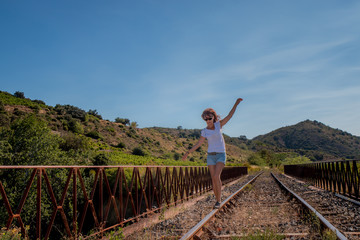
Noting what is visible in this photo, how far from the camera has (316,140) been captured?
13538 centimetres

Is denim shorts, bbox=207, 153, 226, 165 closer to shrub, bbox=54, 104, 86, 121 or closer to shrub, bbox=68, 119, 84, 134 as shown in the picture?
shrub, bbox=68, 119, 84, 134

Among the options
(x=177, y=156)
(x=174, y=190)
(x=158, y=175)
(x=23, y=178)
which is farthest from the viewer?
(x=177, y=156)

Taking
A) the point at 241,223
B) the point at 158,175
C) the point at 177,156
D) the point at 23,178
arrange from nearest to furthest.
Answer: the point at 241,223 → the point at 158,175 → the point at 23,178 → the point at 177,156

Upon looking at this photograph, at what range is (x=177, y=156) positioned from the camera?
235ft

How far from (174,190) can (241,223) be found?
4.59 m

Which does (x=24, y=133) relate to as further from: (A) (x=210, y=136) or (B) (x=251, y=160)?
(B) (x=251, y=160)

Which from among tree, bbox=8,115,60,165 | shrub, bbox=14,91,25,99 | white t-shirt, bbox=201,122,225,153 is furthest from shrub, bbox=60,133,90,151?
shrub, bbox=14,91,25,99

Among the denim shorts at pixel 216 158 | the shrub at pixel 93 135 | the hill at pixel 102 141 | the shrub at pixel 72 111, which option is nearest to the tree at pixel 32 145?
the hill at pixel 102 141

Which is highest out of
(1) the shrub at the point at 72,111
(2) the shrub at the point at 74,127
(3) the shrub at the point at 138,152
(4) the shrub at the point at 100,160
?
(1) the shrub at the point at 72,111

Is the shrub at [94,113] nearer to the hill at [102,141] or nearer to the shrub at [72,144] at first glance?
the hill at [102,141]

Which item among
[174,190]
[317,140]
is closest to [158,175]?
[174,190]

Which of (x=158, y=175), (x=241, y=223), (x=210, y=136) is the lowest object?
(x=241, y=223)

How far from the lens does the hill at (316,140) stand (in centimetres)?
12169

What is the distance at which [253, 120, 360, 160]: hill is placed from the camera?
122 m
